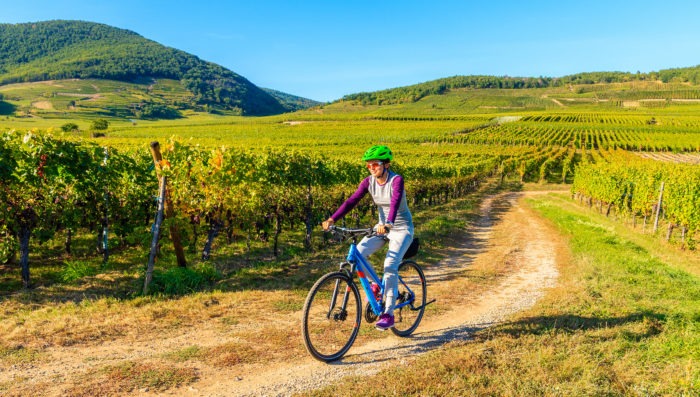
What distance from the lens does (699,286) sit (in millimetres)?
9383

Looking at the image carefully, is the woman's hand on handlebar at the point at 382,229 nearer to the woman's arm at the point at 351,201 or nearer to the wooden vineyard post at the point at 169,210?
the woman's arm at the point at 351,201

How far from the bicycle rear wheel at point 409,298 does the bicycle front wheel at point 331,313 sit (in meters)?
0.78

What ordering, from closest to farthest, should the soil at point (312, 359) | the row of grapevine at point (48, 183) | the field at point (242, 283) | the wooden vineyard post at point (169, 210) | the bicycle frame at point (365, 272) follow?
1. the soil at point (312, 359)
2. the field at point (242, 283)
3. the bicycle frame at point (365, 272)
4. the row of grapevine at point (48, 183)
5. the wooden vineyard post at point (169, 210)

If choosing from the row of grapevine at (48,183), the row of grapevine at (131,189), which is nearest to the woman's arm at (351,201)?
the row of grapevine at (131,189)

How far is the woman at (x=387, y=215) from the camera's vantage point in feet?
16.9

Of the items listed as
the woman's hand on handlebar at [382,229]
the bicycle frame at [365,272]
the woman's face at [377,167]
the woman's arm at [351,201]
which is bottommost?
the bicycle frame at [365,272]

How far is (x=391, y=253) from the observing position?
5.38 metres

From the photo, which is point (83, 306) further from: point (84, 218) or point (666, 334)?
point (666, 334)

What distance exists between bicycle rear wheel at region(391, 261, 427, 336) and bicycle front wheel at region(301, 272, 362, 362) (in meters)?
0.78

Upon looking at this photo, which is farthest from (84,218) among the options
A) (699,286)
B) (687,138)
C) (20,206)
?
(687,138)

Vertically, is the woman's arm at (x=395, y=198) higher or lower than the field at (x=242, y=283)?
higher

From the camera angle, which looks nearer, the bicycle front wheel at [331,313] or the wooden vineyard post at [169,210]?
the bicycle front wheel at [331,313]

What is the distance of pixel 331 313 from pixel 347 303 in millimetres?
271

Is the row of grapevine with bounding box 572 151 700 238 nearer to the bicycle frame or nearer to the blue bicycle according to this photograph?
the blue bicycle
